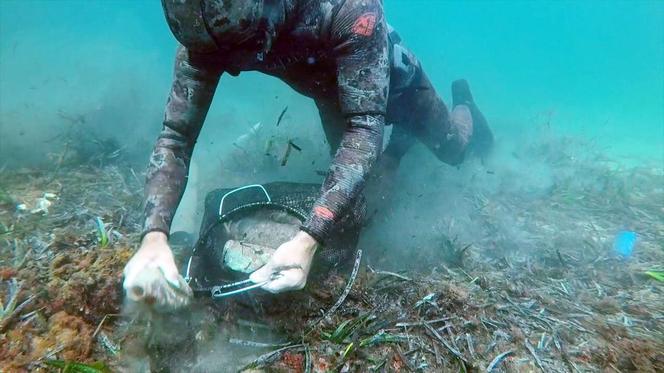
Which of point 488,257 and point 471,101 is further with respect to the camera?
point 471,101

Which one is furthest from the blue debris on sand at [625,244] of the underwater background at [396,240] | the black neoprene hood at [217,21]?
the black neoprene hood at [217,21]

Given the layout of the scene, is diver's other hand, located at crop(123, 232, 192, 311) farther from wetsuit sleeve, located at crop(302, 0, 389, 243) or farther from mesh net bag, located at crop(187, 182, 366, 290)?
→ wetsuit sleeve, located at crop(302, 0, 389, 243)

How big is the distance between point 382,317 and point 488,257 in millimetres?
2710

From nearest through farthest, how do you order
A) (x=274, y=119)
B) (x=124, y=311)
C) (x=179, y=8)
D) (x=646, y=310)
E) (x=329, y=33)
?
(x=179, y=8)
(x=124, y=311)
(x=329, y=33)
(x=646, y=310)
(x=274, y=119)

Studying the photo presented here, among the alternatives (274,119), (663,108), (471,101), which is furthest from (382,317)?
(663,108)

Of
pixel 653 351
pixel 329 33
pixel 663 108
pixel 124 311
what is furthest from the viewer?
pixel 663 108

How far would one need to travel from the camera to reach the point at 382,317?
7.06ft

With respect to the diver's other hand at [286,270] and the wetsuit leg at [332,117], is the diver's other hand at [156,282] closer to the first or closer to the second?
the diver's other hand at [286,270]

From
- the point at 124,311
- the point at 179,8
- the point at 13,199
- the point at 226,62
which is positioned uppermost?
the point at 179,8

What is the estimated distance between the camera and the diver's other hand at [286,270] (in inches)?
71.5

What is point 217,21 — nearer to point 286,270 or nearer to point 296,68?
point 296,68

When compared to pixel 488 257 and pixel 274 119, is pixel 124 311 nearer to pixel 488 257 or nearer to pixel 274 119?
pixel 488 257

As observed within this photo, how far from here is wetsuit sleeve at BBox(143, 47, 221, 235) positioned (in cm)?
248

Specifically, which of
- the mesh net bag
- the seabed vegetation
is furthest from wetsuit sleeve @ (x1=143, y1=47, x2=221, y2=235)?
the seabed vegetation
